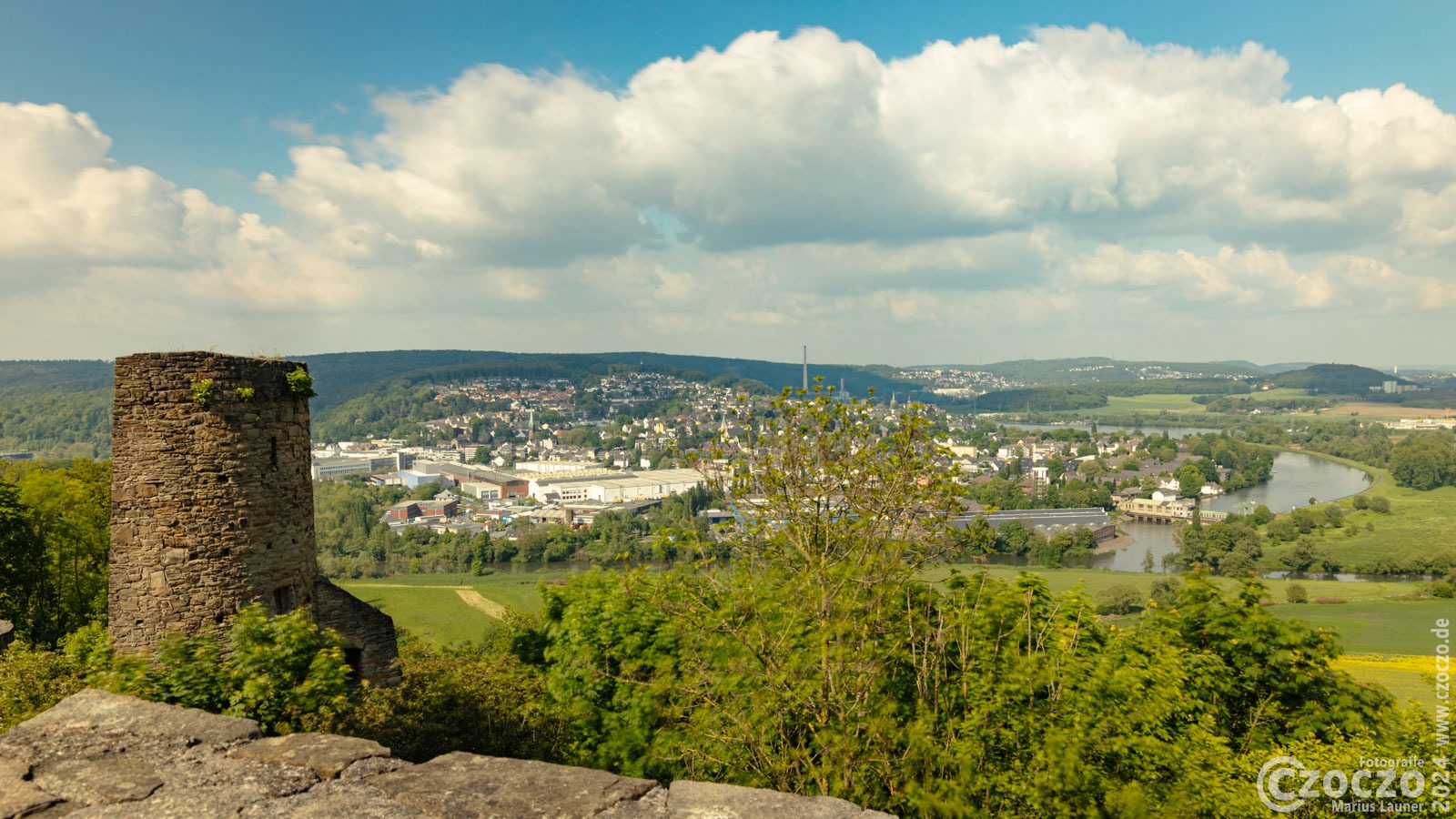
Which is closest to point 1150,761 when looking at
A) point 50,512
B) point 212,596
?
point 212,596

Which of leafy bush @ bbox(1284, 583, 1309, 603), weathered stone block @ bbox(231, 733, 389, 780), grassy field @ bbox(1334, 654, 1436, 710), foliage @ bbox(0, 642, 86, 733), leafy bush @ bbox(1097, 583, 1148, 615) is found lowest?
leafy bush @ bbox(1284, 583, 1309, 603)

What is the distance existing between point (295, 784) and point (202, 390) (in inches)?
247

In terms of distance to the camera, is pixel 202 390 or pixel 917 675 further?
pixel 917 675

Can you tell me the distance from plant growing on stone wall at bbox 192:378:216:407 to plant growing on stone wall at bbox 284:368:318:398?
947mm

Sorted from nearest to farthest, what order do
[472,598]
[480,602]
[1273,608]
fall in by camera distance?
[1273,608], [480,602], [472,598]

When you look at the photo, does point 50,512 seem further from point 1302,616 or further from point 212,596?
point 1302,616

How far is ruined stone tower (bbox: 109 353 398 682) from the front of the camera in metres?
8.66

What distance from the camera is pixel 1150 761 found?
7.48 metres

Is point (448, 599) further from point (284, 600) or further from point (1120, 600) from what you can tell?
point (284, 600)

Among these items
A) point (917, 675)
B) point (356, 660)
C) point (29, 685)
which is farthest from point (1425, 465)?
point (29, 685)

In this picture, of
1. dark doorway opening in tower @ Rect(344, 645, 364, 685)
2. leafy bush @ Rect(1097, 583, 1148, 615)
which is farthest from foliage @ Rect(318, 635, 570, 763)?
leafy bush @ Rect(1097, 583, 1148, 615)

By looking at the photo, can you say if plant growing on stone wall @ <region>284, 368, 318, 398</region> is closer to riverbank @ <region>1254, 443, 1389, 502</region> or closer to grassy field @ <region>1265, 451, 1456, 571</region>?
grassy field @ <region>1265, 451, 1456, 571</region>

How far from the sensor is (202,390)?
873 centimetres

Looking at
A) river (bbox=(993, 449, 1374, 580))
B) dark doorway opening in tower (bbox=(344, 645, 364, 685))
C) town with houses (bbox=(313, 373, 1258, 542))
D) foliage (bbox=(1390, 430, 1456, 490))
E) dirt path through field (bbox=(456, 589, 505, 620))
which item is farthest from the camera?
foliage (bbox=(1390, 430, 1456, 490))
